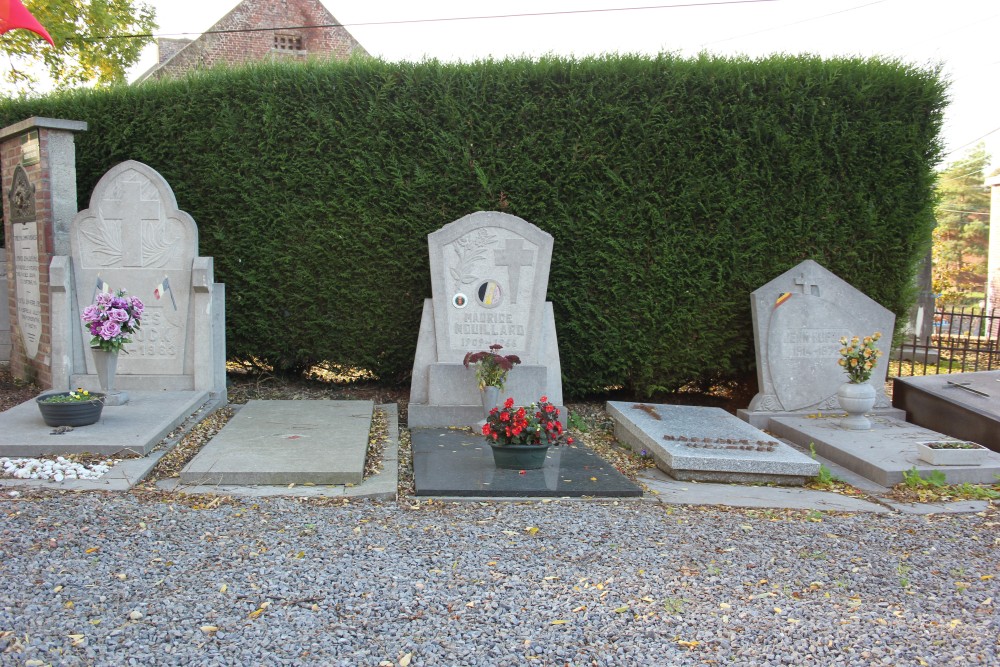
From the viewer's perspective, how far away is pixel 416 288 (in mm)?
6910

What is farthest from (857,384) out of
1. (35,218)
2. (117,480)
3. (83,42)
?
(83,42)

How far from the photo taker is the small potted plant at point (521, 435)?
4617mm

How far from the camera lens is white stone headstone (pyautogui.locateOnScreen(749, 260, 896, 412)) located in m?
6.50

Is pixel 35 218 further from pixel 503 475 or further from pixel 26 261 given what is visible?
pixel 503 475

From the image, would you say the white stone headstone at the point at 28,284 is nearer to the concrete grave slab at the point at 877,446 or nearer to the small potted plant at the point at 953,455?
the concrete grave slab at the point at 877,446

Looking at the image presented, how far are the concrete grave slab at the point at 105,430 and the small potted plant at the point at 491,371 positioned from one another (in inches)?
84.7

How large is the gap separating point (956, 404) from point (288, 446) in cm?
497

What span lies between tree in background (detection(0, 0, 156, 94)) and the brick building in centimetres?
698

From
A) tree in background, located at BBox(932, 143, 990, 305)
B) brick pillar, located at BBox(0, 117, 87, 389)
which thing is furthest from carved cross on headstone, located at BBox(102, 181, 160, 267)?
tree in background, located at BBox(932, 143, 990, 305)

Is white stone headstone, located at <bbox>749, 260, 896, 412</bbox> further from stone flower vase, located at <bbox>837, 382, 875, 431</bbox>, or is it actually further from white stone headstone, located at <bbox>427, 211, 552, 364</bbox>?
white stone headstone, located at <bbox>427, 211, 552, 364</bbox>

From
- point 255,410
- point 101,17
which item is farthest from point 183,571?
point 101,17

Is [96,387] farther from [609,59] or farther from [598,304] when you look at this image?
[609,59]

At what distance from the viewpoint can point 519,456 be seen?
464cm

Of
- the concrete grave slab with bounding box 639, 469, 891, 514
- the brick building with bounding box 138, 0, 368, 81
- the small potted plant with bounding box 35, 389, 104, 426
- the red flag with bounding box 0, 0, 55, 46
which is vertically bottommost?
the concrete grave slab with bounding box 639, 469, 891, 514
